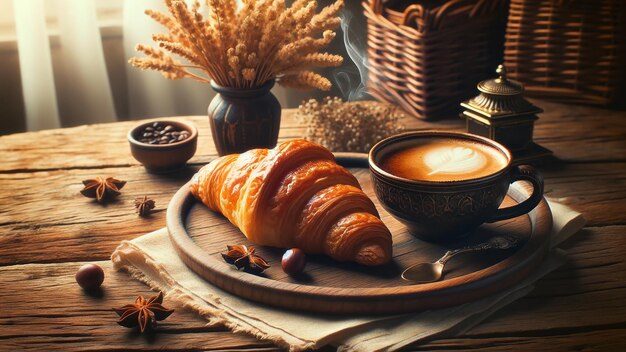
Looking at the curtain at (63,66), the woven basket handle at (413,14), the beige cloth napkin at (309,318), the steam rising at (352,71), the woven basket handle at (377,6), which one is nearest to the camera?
the beige cloth napkin at (309,318)

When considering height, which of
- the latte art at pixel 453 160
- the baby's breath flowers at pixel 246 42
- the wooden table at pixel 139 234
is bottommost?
the wooden table at pixel 139 234

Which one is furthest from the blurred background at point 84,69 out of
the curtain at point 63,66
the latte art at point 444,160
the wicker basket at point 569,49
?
the latte art at point 444,160

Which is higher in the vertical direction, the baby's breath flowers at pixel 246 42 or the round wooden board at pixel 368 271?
the baby's breath flowers at pixel 246 42

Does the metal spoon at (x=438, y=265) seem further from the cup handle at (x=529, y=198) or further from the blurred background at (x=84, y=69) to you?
the blurred background at (x=84, y=69)

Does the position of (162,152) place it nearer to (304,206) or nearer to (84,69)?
(304,206)

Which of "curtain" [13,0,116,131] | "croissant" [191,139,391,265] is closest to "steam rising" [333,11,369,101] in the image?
"curtain" [13,0,116,131]

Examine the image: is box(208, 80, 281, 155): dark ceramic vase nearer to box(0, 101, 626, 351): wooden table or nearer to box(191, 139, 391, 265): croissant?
box(0, 101, 626, 351): wooden table

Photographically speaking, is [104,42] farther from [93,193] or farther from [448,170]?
[448,170]
